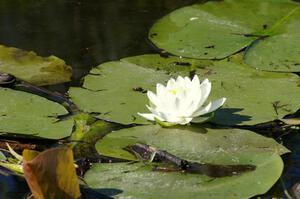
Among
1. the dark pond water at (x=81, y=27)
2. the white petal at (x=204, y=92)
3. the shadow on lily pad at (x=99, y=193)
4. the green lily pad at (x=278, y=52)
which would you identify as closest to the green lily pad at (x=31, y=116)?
the dark pond water at (x=81, y=27)

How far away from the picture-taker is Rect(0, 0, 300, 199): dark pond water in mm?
3273

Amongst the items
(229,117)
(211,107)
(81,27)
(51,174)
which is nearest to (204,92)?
(211,107)

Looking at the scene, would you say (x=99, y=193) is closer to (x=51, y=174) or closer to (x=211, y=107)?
(x=51, y=174)

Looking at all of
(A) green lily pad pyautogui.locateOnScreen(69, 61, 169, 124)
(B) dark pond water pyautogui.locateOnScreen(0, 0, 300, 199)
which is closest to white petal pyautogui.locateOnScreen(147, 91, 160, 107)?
(A) green lily pad pyautogui.locateOnScreen(69, 61, 169, 124)

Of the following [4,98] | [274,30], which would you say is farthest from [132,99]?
[274,30]

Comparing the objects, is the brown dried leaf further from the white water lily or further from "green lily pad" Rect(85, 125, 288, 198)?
the white water lily

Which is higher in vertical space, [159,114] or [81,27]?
[159,114]

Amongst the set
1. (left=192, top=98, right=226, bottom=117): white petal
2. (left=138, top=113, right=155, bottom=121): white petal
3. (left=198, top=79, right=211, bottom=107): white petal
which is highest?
(left=198, top=79, right=211, bottom=107): white petal

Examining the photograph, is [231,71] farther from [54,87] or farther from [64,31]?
[64,31]

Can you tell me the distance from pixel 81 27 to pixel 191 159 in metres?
1.61

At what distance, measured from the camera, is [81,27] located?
3637mm

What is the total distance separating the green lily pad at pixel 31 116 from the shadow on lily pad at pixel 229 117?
0.55 meters

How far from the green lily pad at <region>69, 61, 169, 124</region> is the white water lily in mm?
120

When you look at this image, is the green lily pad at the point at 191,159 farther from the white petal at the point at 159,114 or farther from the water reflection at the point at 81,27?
the water reflection at the point at 81,27
